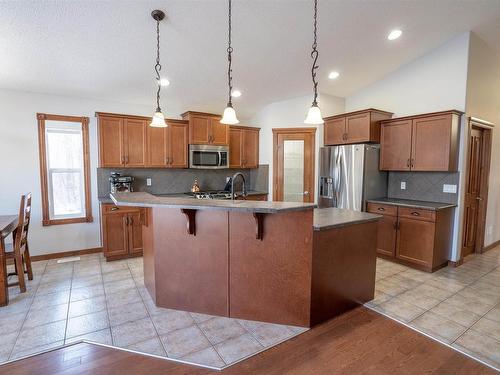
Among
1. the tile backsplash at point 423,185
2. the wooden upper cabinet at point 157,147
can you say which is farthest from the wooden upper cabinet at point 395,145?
the wooden upper cabinet at point 157,147

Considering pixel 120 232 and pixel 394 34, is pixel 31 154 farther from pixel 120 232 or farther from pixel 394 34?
pixel 394 34

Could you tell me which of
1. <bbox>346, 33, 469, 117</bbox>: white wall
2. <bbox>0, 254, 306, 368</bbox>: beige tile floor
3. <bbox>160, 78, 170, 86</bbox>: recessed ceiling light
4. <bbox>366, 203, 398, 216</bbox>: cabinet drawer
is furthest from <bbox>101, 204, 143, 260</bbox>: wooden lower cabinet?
<bbox>346, 33, 469, 117</bbox>: white wall

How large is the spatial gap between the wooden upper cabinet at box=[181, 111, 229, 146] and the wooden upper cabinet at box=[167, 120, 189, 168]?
11 centimetres

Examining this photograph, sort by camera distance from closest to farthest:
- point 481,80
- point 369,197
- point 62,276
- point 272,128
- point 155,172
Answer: point 62,276 → point 481,80 → point 369,197 → point 155,172 → point 272,128

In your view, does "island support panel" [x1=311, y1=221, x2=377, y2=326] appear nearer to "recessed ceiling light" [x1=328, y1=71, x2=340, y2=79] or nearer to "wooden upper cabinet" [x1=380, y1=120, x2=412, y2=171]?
"wooden upper cabinet" [x1=380, y1=120, x2=412, y2=171]

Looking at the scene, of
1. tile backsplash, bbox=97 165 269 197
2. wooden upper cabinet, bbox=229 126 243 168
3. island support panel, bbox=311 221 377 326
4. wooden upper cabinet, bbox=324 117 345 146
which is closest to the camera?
island support panel, bbox=311 221 377 326

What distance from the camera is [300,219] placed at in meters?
2.14

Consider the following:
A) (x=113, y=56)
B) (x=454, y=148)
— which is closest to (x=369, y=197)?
(x=454, y=148)

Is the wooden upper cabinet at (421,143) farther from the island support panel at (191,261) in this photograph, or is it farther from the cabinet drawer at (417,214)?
the island support panel at (191,261)

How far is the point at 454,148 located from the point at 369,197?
48.8 inches

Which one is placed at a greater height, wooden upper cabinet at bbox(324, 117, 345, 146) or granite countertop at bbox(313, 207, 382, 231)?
wooden upper cabinet at bbox(324, 117, 345, 146)

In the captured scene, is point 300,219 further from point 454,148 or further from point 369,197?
point 454,148

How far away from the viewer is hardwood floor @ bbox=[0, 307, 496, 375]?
178 cm

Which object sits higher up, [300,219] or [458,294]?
[300,219]
